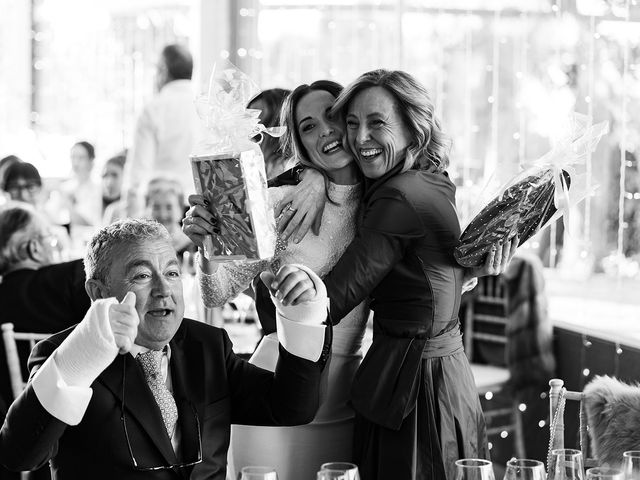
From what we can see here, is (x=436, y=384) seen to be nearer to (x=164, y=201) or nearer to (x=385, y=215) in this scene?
(x=385, y=215)

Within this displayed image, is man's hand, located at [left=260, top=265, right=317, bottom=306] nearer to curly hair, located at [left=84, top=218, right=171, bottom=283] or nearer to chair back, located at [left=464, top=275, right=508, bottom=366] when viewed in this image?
curly hair, located at [left=84, top=218, right=171, bottom=283]

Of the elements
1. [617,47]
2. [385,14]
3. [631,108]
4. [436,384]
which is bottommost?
[436,384]

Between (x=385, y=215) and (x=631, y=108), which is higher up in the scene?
(x=631, y=108)

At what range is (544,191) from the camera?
191 centimetres

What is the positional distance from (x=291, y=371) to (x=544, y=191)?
60 cm

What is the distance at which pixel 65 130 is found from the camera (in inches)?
361

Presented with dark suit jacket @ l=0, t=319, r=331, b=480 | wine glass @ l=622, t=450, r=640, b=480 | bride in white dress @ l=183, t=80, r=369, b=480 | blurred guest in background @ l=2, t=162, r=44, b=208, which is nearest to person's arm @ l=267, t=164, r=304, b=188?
bride in white dress @ l=183, t=80, r=369, b=480

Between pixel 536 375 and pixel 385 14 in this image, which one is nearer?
pixel 536 375

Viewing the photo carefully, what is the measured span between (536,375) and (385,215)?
228 cm

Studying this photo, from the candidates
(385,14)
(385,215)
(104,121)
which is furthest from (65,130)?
(385,215)

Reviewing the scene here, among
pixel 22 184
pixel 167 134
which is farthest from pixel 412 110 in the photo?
pixel 22 184

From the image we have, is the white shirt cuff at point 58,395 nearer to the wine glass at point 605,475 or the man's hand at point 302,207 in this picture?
the man's hand at point 302,207

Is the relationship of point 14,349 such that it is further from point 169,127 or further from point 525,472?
point 169,127

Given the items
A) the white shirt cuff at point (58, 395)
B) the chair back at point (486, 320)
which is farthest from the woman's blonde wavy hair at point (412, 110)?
the chair back at point (486, 320)
